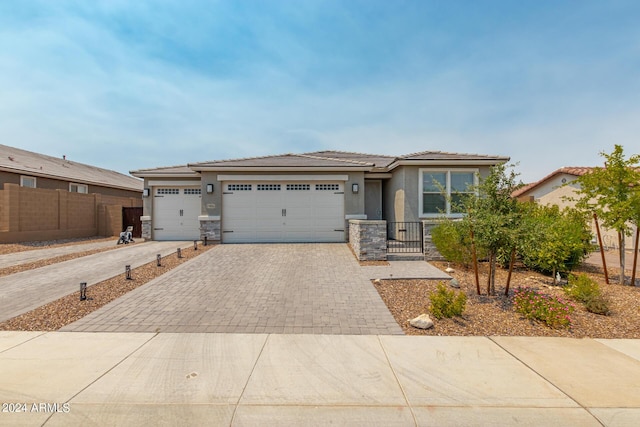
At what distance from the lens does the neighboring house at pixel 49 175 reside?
15922mm

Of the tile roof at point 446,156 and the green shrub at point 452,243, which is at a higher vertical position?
the tile roof at point 446,156

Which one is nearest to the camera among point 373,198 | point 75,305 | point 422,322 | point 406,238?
point 422,322

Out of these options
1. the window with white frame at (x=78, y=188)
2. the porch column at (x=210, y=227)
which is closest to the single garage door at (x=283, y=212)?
the porch column at (x=210, y=227)

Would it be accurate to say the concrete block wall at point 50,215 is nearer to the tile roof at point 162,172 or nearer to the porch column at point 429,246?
the tile roof at point 162,172

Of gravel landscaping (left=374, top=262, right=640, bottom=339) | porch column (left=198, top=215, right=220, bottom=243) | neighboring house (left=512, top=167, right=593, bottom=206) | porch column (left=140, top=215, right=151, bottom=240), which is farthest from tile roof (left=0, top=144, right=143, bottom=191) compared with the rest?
neighboring house (left=512, top=167, right=593, bottom=206)

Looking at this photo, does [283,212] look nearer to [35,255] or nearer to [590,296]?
[35,255]

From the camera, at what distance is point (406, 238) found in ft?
39.9

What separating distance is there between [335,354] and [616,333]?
4.74 meters

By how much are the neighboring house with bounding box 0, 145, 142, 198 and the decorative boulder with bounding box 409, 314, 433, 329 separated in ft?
72.1

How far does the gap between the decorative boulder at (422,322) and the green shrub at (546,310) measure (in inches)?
74.2

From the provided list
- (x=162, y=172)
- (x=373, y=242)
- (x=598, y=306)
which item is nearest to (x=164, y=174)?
(x=162, y=172)

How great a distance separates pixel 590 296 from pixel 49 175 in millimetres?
25749

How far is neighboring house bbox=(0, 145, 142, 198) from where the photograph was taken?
15.9 meters

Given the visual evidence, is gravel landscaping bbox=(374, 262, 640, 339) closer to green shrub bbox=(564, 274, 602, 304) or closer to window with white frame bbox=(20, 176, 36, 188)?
green shrub bbox=(564, 274, 602, 304)
